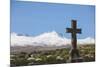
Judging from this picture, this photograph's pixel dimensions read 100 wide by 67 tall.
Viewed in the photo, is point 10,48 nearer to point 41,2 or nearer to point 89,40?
point 41,2

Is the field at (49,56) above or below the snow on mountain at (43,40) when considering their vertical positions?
below

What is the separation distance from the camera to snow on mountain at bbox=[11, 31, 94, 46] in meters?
1.80

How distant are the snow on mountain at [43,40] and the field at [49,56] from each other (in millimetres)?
72

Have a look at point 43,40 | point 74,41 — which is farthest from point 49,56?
point 74,41

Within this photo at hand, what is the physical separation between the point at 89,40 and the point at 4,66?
92 centimetres

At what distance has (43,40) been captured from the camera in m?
1.90

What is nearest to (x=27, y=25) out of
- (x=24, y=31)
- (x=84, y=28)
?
(x=24, y=31)

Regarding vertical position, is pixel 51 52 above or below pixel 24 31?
below

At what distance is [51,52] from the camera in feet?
6.30

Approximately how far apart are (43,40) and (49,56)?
0.17 m

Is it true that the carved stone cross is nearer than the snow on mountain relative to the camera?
No

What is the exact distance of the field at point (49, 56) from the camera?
181cm

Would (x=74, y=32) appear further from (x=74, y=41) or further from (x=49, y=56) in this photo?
(x=49, y=56)

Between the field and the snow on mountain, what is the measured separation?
0.24 ft
